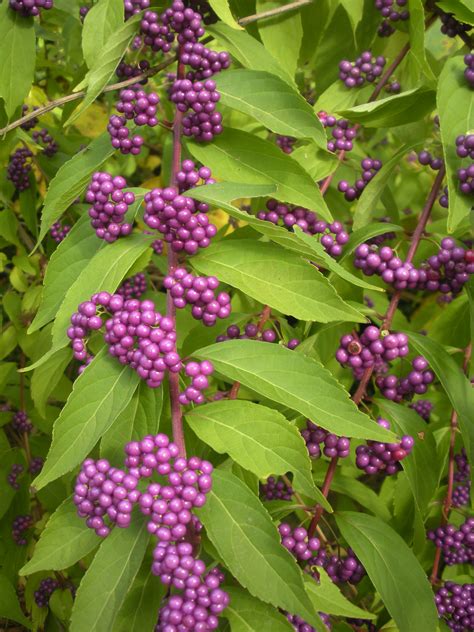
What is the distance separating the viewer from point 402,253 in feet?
11.6

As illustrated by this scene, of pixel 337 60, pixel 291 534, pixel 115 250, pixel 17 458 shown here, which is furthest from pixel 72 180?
pixel 17 458

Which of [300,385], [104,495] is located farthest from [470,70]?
[104,495]

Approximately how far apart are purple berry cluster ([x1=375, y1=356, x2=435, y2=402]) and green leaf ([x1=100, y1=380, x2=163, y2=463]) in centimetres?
90

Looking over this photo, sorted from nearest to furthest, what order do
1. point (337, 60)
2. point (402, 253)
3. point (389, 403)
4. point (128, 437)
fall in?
point (128, 437) < point (389, 403) < point (337, 60) < point (402, 253)

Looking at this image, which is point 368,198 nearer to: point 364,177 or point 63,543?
point 364,177

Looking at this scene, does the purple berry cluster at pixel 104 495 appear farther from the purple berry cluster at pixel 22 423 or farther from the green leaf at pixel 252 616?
the purple berry cluster at pixel 22 423

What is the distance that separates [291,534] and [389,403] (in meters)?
0.56

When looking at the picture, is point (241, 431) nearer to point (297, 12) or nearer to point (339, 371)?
point (339, 371)

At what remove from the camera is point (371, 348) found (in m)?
2.00

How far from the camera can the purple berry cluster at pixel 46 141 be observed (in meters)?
3.21

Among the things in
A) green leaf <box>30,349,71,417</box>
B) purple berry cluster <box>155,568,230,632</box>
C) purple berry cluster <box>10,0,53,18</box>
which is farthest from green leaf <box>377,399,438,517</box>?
purple berry cluster <box>10,0,53,18</box>

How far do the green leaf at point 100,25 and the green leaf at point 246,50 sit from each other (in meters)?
0.33

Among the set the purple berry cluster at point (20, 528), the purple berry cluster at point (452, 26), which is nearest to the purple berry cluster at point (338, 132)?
the purple berry cluster at point (452, 26)

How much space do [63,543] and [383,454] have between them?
1.02 m
